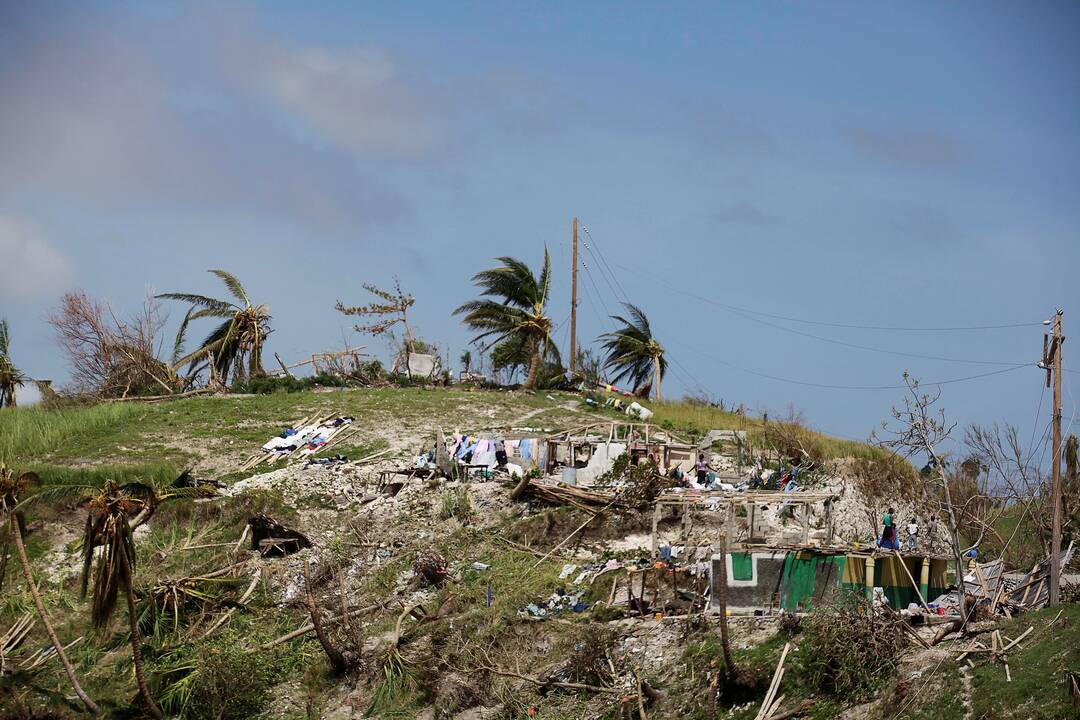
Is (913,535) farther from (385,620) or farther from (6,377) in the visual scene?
(6,377)

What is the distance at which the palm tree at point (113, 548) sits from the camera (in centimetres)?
1736

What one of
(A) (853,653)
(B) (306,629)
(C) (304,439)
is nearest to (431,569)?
(B) (306,629)

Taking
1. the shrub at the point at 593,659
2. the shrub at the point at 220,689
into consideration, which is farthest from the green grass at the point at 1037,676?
the shrub at the point at 220,689

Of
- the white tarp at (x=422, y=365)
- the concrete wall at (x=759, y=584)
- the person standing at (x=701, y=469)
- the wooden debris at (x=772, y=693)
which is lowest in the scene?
the wooden debris at (x=772, y=693)

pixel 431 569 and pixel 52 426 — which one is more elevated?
pixel 52 426

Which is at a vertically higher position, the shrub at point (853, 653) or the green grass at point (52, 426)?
the green grass at point (52, 426)

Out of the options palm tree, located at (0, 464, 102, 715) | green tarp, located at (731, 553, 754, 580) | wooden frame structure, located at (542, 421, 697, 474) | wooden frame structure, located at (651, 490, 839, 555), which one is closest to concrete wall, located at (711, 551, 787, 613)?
green tarp, located at (731, 553, 754, 580)

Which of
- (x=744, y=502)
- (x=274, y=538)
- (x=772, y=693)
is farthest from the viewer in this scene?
(x=274, y=538)

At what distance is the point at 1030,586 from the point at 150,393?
27.3 meters

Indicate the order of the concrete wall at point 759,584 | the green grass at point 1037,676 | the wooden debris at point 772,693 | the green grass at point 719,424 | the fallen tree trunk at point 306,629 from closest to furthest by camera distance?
the green grass at point 1037,676, the wooden debris at point 772,693, the concrete wall at point 759,584, the fallen tree trunk at point 306,629, the green grass at point 719,424

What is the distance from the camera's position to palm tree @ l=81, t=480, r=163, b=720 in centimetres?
1736

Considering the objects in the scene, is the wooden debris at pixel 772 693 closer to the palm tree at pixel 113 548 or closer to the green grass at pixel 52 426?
the palm tree at pixel 113 548

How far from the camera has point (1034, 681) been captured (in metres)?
13.5

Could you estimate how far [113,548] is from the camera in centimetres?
1753
